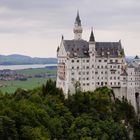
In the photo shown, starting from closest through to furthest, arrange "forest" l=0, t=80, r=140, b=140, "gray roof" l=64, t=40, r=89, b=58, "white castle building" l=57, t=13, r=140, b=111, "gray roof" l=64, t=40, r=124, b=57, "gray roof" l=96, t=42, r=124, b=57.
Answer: "forest" l=0, t=80, r=140, b=140 → "white castle building" l=57, t=13, r=140, b=111 → "gray roof" l=64, t=40, r=89, b=58 → "gray roof" l=64, t=40, r=124, b=57 → "gray roof" l=96, t=42, r=124, b=57

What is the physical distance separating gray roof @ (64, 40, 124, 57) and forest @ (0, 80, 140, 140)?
9308 millimetres

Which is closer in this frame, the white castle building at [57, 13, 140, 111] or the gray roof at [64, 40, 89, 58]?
the white castle building at [57, 13, 140, 111]

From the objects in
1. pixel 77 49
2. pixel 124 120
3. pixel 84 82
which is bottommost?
pixel 124 120

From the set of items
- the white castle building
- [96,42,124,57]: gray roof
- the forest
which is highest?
[96,42,124,57]: gray roof

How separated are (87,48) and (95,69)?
555 cm

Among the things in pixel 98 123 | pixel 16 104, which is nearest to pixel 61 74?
pixel 98 123

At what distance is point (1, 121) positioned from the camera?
3314 inches

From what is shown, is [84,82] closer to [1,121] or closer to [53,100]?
[53,100]

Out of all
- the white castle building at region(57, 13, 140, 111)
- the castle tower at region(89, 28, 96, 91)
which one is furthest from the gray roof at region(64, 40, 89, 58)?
the castle tower at region(89, 28, 96, 91)

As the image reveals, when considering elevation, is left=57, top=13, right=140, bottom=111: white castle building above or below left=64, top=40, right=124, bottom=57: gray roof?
below

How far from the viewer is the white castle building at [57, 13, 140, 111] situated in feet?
414

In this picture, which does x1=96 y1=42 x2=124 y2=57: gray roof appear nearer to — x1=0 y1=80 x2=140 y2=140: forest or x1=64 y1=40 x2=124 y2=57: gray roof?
x1=64 y1=40 x2=124 y2=57: gray roof

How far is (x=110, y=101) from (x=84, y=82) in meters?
8.51

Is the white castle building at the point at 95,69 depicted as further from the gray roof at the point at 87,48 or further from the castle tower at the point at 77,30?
the castle tower at the point at 77,30
